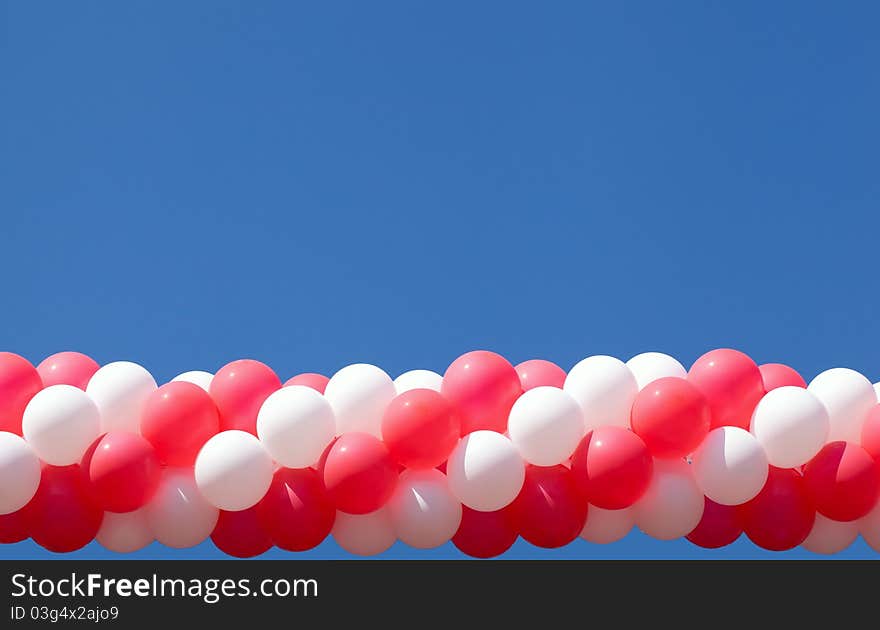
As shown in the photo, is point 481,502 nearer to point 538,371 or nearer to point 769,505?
point 538,371

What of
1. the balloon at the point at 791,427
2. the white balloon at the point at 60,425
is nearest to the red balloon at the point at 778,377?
the balloon at the point at 791,427

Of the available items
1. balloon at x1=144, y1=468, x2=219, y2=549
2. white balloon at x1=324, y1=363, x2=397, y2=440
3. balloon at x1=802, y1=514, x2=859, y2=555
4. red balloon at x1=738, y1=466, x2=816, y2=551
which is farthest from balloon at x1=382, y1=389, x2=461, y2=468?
balloon at x1=802, y1=514, x2=859, y2=555

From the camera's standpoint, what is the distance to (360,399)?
421 cm

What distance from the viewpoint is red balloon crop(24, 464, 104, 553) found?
13.5 feet

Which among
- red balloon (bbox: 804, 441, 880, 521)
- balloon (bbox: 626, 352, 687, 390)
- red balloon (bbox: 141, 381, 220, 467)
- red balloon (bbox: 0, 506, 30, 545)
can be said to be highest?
balloon (bbox: 626, 352, 687, 390)

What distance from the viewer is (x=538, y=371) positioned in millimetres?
4566

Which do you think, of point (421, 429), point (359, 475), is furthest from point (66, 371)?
point (421, 429)

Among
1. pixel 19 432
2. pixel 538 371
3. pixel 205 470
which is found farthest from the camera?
pixel 538 371

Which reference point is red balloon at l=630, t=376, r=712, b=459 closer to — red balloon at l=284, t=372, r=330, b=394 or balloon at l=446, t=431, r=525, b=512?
balloon at l=446, t=431, r=525, b=512

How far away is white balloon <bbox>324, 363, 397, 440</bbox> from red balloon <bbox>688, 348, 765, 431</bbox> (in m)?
1.14

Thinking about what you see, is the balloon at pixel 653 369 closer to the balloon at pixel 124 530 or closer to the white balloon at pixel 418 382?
the white balloon at pixel 418 382
